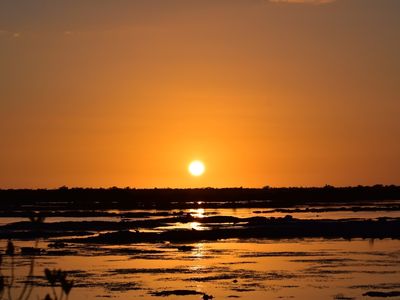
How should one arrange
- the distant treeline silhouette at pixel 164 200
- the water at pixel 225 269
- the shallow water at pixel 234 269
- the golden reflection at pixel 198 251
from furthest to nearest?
the distant treeline silhouette at pixel 164 200 → the golden reflection at pixel 198 251 → the shallow water at pixel 234 269 → the water at pixel 225 269

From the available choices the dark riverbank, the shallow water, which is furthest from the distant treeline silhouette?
the shallow water

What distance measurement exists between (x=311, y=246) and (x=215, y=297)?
54.0ft

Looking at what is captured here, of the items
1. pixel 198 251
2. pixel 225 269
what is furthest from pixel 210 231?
pixel 225 269

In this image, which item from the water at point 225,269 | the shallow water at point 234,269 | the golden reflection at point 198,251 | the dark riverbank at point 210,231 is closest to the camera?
the water at point 225,269

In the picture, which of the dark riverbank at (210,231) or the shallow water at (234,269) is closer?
the shallow water at (234,269)

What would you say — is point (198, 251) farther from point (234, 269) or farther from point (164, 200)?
point (164, 200)

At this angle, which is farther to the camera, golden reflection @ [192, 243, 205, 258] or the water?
golden reflection @ [192, 243, 205, 258]

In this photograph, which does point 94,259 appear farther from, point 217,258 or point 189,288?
point 189,288

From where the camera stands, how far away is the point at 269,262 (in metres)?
30.7

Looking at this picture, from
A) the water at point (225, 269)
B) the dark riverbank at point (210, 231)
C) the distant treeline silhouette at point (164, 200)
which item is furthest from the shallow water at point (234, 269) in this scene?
the distant treeline silhouette at point (164, 200)

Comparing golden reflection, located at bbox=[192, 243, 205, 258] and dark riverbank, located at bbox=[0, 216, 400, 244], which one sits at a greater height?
dark riverbank, located at bbox=[0, 216, 400, 244]

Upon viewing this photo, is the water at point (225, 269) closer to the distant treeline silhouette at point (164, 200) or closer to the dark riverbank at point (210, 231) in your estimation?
the dark riverbank at point (210, 231)

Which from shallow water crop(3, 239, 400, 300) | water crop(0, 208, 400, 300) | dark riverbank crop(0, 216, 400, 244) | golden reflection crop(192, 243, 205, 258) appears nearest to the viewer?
water crop(0, 208, 400, 300)

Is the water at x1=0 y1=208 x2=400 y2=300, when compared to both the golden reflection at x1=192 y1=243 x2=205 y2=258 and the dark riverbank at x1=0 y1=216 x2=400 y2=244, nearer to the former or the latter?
the golden reflection at x1=192 y1=243 x2=205 y2=258
